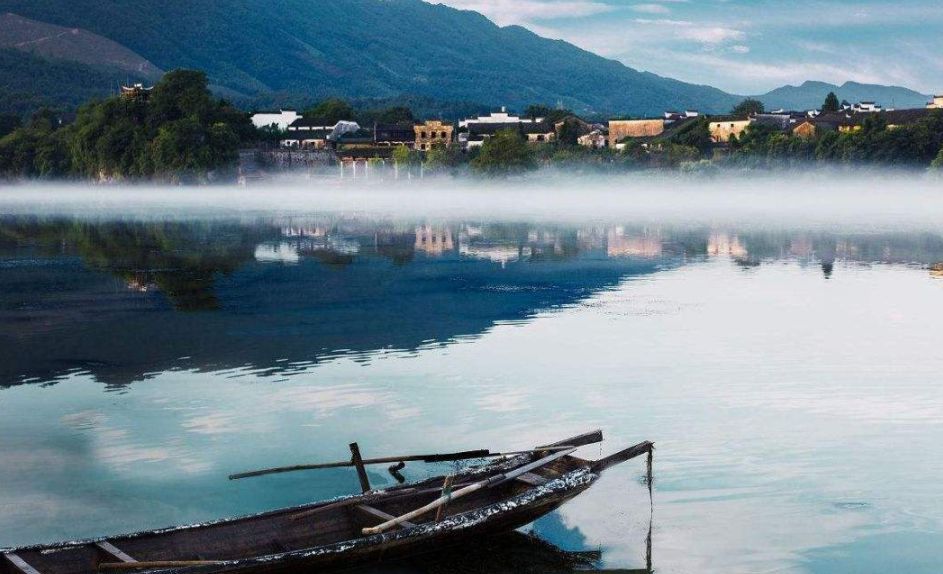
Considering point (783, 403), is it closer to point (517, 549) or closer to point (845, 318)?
point (517, 549)

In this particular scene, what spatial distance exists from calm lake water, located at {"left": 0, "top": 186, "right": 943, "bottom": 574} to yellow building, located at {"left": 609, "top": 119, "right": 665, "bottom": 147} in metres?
129

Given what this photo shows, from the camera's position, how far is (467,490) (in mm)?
12000

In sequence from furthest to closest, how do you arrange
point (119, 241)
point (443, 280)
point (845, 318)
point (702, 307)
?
point (119, 241) → point (443, 280) → point (702, 307) → point (845, 318)

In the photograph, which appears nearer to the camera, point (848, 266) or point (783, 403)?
point (783, 403)

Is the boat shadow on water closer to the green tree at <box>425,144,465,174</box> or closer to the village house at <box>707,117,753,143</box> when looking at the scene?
the green tree at <box>425,144,465,174</box>

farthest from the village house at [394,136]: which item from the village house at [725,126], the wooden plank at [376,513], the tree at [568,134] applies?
the wooden plank at [376,513]

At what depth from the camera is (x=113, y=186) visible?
5600 inches

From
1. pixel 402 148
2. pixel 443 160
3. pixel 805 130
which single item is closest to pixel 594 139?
pixel 402 148

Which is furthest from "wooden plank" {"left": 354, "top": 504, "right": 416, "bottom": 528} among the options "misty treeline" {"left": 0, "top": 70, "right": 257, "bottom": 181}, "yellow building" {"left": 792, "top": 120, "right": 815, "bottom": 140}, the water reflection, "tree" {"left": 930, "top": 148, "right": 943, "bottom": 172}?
"misty treeline" {"left": 0, "top": 70, "right": 257, "bottom": 181}

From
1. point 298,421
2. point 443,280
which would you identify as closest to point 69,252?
point 443,280

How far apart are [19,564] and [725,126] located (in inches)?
5703

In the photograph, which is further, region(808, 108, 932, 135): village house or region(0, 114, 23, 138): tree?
region(0, 114, 23, 138): tree

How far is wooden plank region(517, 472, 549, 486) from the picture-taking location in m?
12.5

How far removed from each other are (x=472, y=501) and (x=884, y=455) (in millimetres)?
6819
